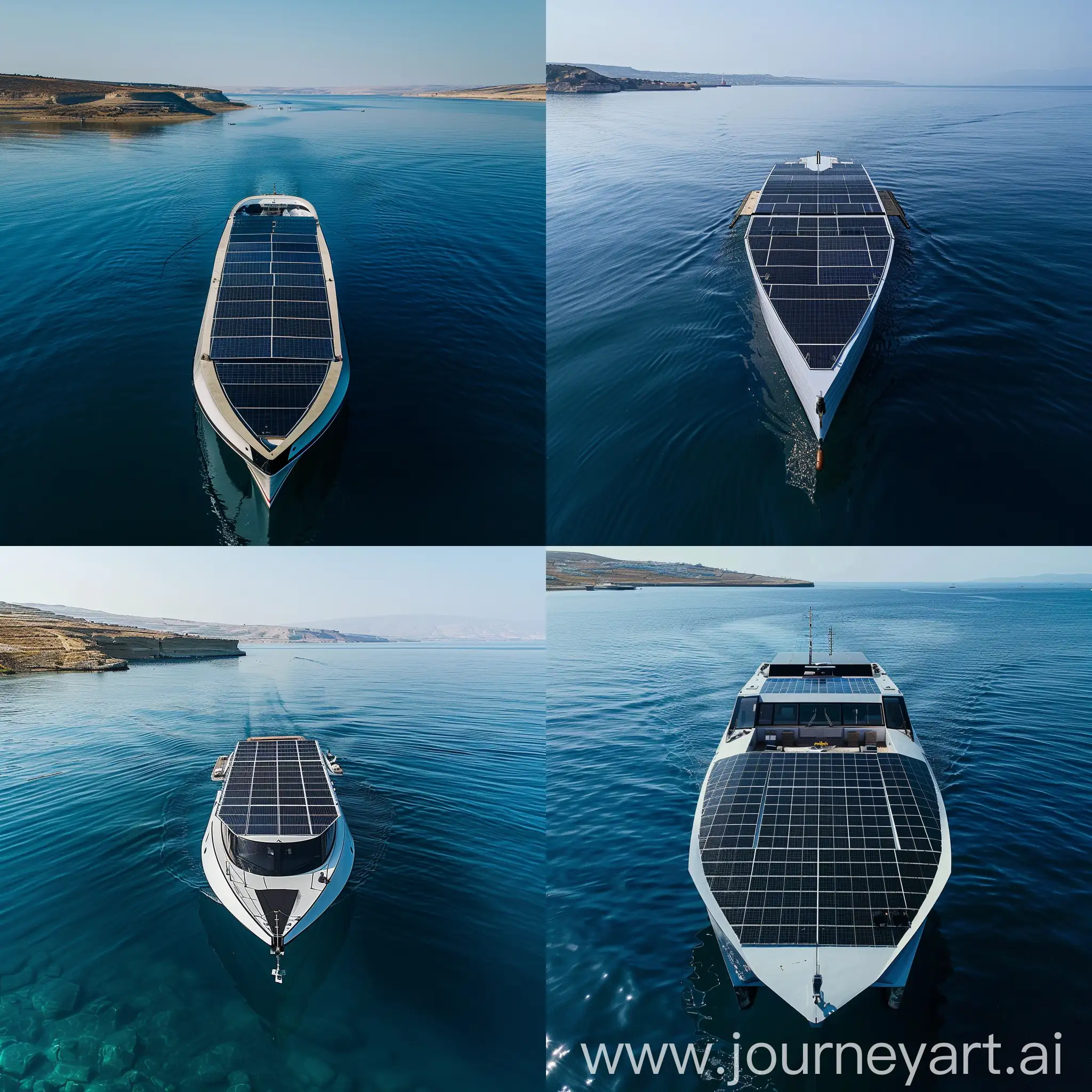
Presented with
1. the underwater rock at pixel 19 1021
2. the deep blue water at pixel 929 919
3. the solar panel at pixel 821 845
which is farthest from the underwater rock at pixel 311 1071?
the solar panel at pixel 821 845

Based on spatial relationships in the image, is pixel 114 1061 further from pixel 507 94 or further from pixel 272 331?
pixel 507 94

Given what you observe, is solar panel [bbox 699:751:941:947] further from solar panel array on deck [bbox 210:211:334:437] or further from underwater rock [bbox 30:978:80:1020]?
solar panel array on deck [bbox 210:211:334:437]

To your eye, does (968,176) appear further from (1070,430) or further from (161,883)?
(161,883)

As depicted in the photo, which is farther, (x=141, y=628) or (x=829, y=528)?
(x=141, y=628)

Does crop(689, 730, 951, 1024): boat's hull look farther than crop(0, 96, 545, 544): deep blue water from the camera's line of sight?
No

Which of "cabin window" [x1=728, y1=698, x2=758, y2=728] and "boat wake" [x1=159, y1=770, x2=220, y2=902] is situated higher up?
"cabin window" [x1=728, y1=698, x2=758, y2=728]

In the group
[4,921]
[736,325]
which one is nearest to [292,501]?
[4,921]

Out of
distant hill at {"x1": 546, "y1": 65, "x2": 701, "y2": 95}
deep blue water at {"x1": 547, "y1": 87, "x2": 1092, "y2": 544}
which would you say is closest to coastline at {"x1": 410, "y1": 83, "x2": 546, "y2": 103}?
distant hill at {"x1": 546, "y1": 65, "x2": 701, "y2": 95}
